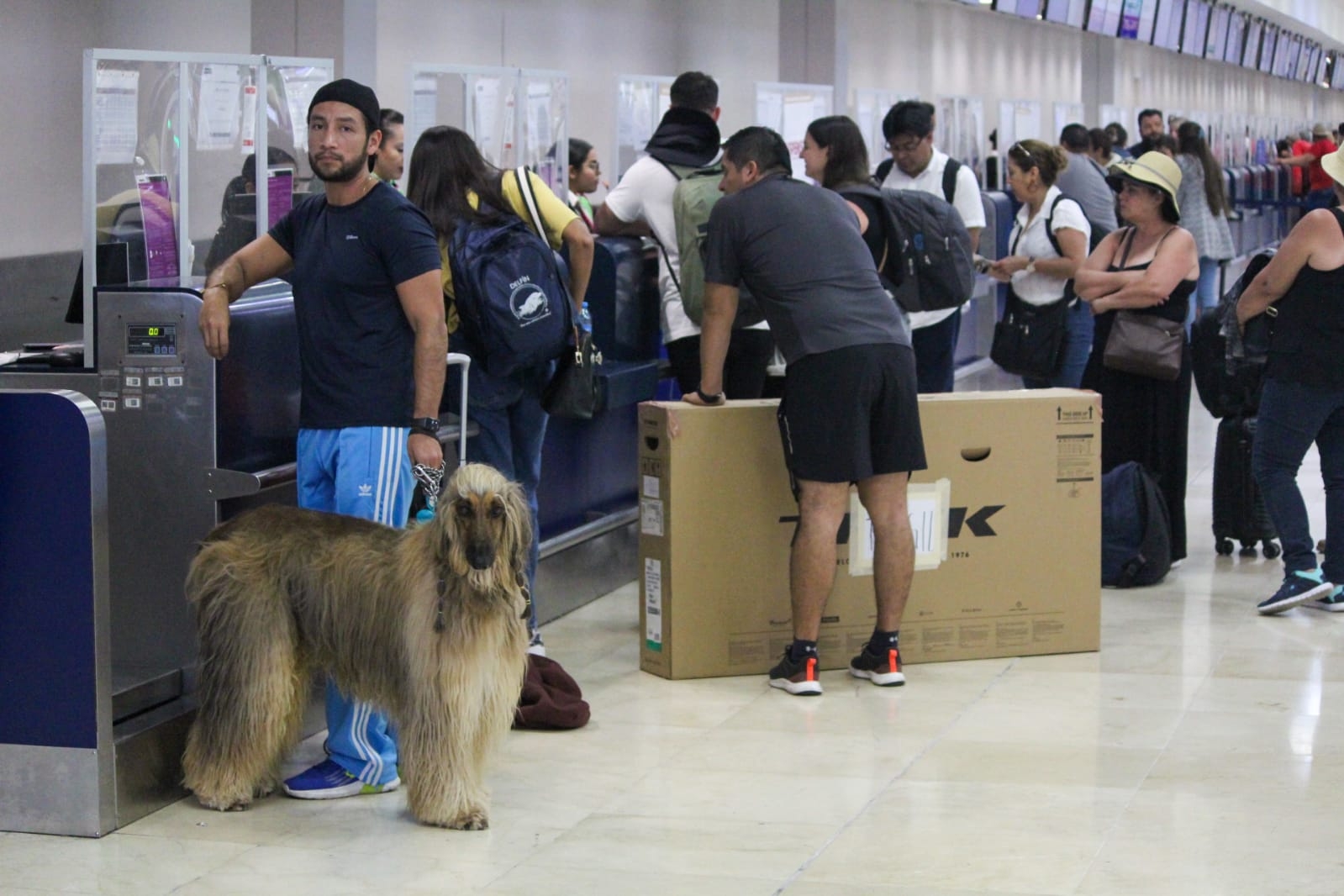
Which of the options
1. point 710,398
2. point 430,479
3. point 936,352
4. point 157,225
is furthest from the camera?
point 936,352

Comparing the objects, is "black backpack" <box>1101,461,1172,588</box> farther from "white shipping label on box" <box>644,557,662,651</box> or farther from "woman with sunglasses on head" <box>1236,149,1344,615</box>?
"white shipping label on box" <box>644,557,662,651</box>

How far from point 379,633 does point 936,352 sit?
3.55 metres

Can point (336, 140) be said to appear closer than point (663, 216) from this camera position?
Yes

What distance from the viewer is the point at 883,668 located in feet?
16.2

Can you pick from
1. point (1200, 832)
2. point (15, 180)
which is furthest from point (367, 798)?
point (15, 180)

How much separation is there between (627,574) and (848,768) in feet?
7.52

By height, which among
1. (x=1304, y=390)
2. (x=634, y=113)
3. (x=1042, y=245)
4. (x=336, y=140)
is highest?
(x=634, y=113)

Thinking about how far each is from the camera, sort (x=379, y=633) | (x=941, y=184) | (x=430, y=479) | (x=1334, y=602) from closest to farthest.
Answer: (x=379, y=633) < (x=430, y=479) < (x=1334, y=602) < (x=941, y=184)

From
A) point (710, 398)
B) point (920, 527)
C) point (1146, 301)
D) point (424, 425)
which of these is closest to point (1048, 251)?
point (1146, 301)

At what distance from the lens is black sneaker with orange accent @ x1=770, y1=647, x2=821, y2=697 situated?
190 inches

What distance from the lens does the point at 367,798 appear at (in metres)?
3.98

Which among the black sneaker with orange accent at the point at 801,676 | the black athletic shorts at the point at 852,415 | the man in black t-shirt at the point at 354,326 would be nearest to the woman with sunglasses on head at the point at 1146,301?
the black athletic shorts at the point at 852,415

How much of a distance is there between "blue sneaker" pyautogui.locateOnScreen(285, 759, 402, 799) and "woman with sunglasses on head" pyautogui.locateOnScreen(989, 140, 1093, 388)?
3.70m

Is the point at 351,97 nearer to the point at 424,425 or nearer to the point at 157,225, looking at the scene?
the point at 424,425
